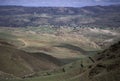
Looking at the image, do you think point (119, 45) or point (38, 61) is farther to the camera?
point (38, 61)

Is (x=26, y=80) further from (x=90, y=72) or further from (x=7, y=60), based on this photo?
(x=7, y=60)

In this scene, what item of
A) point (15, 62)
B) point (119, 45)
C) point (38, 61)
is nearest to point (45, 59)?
point (38, 61)

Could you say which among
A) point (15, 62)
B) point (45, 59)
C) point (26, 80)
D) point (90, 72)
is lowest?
point (45, 59)

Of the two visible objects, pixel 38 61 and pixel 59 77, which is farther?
pixel 38 61

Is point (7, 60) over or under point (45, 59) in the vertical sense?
over

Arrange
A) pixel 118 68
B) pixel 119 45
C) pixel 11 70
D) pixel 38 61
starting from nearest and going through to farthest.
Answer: pixel 118 68 → pixel 119 45 → pixel 11 70 → pixel 38 61

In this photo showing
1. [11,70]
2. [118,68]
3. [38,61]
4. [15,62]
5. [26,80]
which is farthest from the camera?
[38,61]

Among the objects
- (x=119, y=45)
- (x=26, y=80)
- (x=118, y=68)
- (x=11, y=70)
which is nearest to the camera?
(x=118, y=68)

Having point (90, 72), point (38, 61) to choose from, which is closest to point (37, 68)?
point (38, 61)

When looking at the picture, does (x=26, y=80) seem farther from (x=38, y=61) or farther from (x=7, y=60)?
(x=38, y=61)
